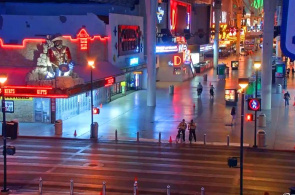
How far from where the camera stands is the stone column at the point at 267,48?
41.4 metres

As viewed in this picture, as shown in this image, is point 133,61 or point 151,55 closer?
point 151,55

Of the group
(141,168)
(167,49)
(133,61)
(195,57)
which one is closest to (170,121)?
(141,168)

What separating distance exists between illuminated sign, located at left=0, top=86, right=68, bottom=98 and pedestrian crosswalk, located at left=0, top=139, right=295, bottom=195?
19.0 feet

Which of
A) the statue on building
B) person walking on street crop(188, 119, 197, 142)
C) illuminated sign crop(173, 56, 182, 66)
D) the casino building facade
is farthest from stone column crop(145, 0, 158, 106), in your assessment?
illuminated sign crop(173, 56, 182, 66)

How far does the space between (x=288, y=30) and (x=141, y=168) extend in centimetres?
2015

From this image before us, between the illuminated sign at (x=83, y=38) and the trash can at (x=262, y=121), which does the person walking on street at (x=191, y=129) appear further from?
the illuminated sign at (x=83, y=38)

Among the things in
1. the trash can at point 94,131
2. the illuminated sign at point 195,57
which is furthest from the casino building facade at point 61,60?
A: the illuminated sign at point 195,57

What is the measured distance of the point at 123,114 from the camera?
41500mm

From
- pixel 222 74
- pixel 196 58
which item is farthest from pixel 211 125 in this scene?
pixel 196 58

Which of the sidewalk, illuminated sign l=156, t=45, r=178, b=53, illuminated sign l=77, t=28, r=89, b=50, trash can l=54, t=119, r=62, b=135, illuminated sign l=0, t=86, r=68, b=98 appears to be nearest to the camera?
the sidewalk

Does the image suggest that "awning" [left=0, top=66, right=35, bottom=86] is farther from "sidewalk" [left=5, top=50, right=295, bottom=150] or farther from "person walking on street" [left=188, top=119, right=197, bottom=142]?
"person walking on street" [left=188, top=119, right=197, bottom=142]

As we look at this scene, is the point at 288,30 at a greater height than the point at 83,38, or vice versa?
the point at 83,38

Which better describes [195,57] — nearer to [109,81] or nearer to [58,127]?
[109,81]

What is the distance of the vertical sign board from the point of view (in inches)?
166
